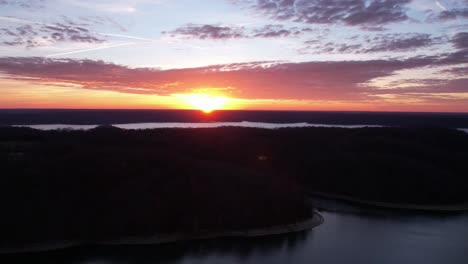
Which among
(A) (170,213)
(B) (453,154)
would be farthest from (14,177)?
(B) (453,154)

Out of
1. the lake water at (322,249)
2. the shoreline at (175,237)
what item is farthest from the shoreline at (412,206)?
the shoreline at (175,237)

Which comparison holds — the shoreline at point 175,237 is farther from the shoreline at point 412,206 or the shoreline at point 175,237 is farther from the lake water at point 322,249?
the shoreline at point 412,206

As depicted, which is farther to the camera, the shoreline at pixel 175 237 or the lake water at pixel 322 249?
the shoreline at pixel 175 237

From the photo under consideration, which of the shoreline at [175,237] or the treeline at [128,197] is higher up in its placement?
the treeline at [128,197]

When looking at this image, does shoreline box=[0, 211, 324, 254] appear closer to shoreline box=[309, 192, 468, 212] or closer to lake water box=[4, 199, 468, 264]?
lake water box=[4, 199, 468, 264]

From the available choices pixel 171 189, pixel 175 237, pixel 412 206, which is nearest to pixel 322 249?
pixel 175 237

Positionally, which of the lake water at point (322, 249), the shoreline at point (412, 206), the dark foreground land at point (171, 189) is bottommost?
the lake water at point (322, 249)

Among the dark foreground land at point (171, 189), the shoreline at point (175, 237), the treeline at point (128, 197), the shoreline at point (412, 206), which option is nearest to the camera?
the shoreline at point (175, 237)
